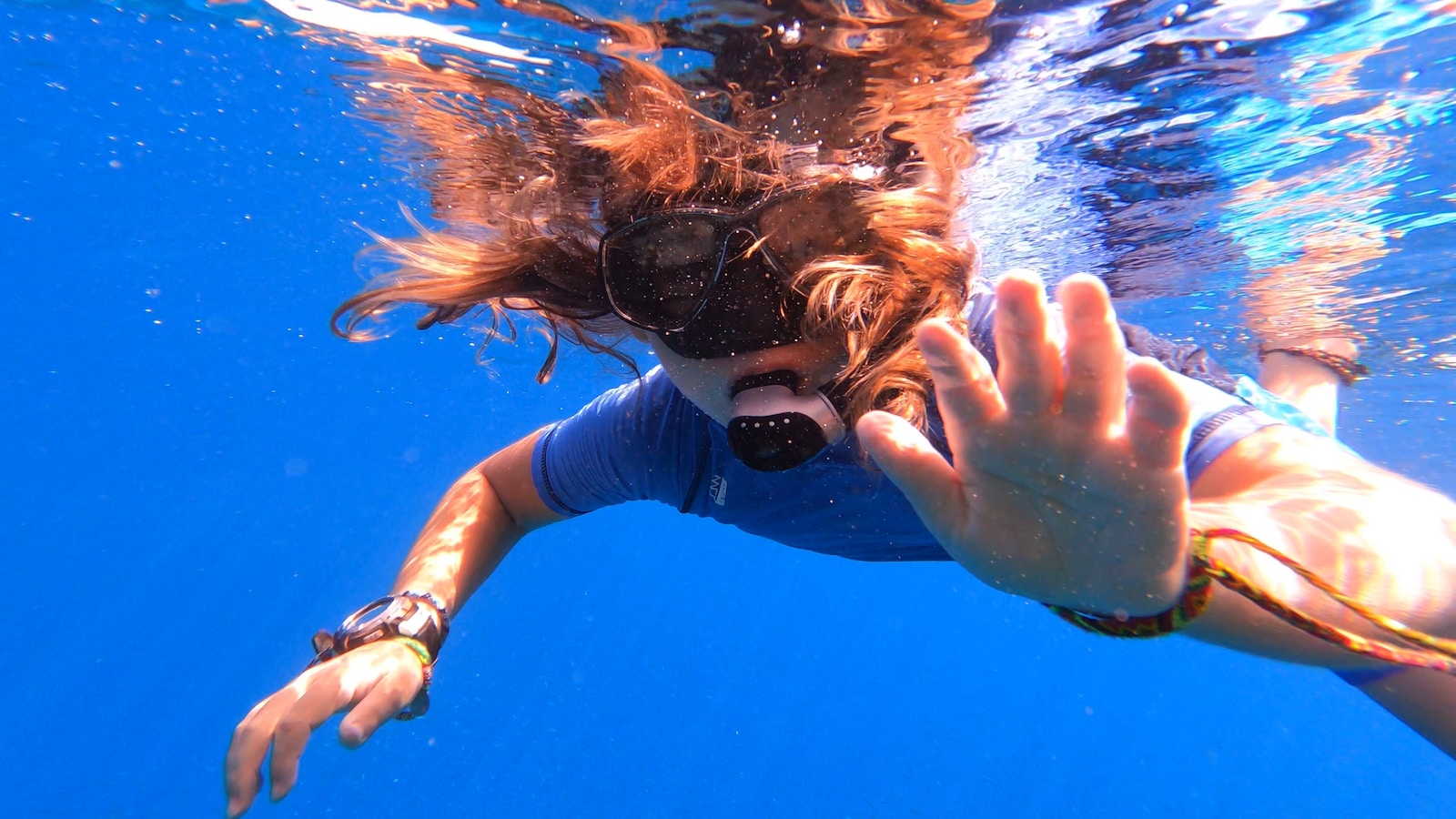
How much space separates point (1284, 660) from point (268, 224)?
51.0 ft

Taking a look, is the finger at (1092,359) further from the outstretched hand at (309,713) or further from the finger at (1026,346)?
the outstretched hand at (309,713)

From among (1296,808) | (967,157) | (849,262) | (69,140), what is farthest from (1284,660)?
(1296,808)

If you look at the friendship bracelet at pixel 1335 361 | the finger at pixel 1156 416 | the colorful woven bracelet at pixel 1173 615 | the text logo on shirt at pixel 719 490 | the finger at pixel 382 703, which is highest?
the finger at pixel 1156 416

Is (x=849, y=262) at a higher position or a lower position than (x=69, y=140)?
lower

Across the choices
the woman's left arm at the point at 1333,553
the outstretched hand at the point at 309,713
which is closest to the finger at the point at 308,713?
the outstretched hand at the point at 309,713

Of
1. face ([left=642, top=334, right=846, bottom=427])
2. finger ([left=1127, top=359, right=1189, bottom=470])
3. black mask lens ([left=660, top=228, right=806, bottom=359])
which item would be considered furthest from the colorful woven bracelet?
black mask lens ([left=660, top=228, right=806, bottom=359])

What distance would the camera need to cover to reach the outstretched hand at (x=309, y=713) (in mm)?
1741

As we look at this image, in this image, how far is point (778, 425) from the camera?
2.40 m

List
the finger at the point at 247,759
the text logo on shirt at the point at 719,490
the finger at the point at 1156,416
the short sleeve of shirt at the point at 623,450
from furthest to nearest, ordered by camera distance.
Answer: the short sleeve of shirt at the point at 623,450 → the text logo on shirt at the point at 719,490 → the finger at the point at 247,759 → the finger at the point at 1156,416

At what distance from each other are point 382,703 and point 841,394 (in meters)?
1.79

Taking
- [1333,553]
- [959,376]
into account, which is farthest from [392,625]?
[1333,553]

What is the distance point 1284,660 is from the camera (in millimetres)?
1619

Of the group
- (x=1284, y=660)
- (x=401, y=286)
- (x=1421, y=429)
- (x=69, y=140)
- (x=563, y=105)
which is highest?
(x=69, y=140)

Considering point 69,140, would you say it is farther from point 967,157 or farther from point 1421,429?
point 1421,429
